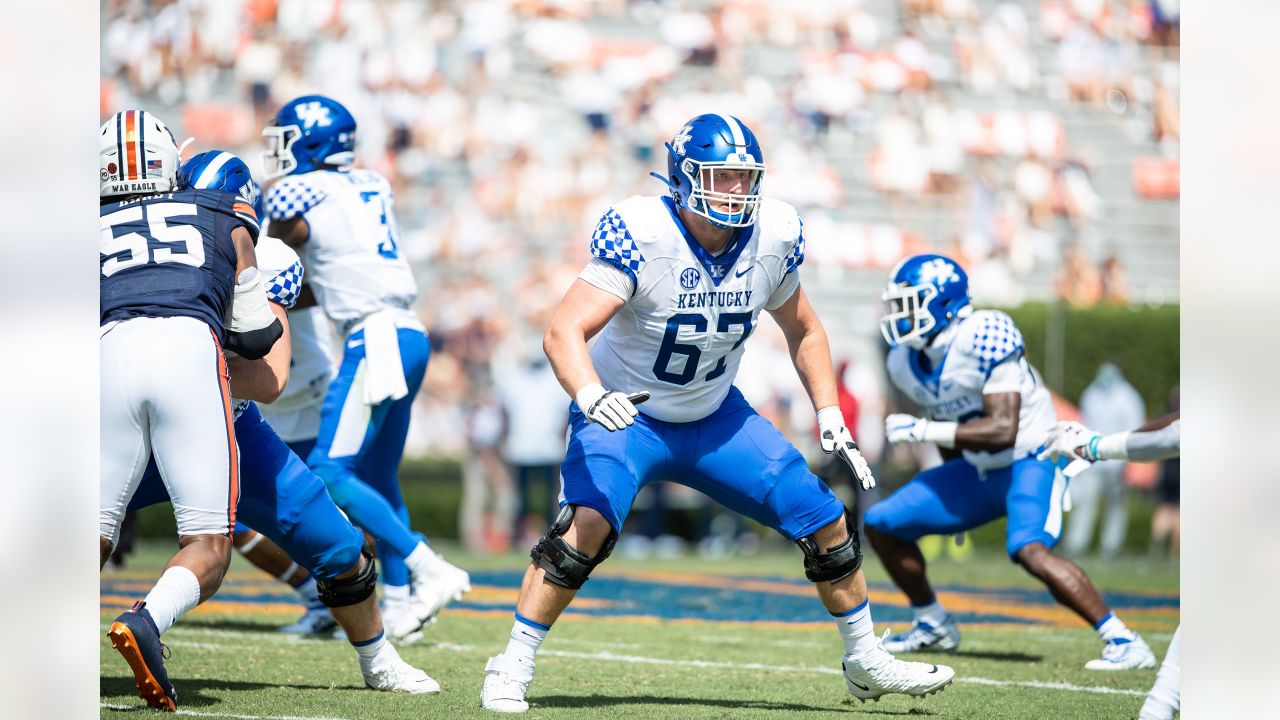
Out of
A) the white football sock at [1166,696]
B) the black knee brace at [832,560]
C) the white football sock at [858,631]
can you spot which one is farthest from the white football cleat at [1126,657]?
the white football sock at [1166,696]

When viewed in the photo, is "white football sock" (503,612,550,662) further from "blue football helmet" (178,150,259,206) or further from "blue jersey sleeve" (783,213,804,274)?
"blue football helmet" (178,150,259,206)

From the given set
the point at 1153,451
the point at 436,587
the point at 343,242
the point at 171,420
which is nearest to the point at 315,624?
the point at 436,587

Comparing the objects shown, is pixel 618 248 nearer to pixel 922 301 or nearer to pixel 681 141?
pixel 681 141

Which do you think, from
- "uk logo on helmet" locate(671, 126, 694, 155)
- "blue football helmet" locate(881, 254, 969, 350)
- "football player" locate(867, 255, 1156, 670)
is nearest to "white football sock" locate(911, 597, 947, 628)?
"football player" locate(867, 255, 1156, 670)

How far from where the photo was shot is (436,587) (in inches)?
239

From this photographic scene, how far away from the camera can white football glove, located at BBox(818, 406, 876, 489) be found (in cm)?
457

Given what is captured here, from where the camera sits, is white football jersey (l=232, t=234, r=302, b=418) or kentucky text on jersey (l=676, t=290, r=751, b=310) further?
white football jersey (l=232, t=234, r=302, b=418)

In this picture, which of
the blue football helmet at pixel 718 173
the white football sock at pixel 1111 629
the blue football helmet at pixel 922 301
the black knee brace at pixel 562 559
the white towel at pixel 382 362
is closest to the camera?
the black knee brace at pixel 562 559

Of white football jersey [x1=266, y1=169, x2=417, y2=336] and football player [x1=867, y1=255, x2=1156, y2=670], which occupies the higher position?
white football jersey [x1=266, y1=169, x2=417, y2=336]

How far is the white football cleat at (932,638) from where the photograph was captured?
6422 mm

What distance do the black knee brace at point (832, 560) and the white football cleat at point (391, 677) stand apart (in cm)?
126

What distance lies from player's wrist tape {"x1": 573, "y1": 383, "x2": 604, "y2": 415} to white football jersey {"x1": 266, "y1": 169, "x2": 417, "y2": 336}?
2360mm

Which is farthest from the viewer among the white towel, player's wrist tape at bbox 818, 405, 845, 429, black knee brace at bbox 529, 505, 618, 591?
the white towel

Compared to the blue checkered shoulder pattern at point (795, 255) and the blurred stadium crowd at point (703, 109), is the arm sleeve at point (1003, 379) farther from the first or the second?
the blurred stadium crowd at point (703, 109)
